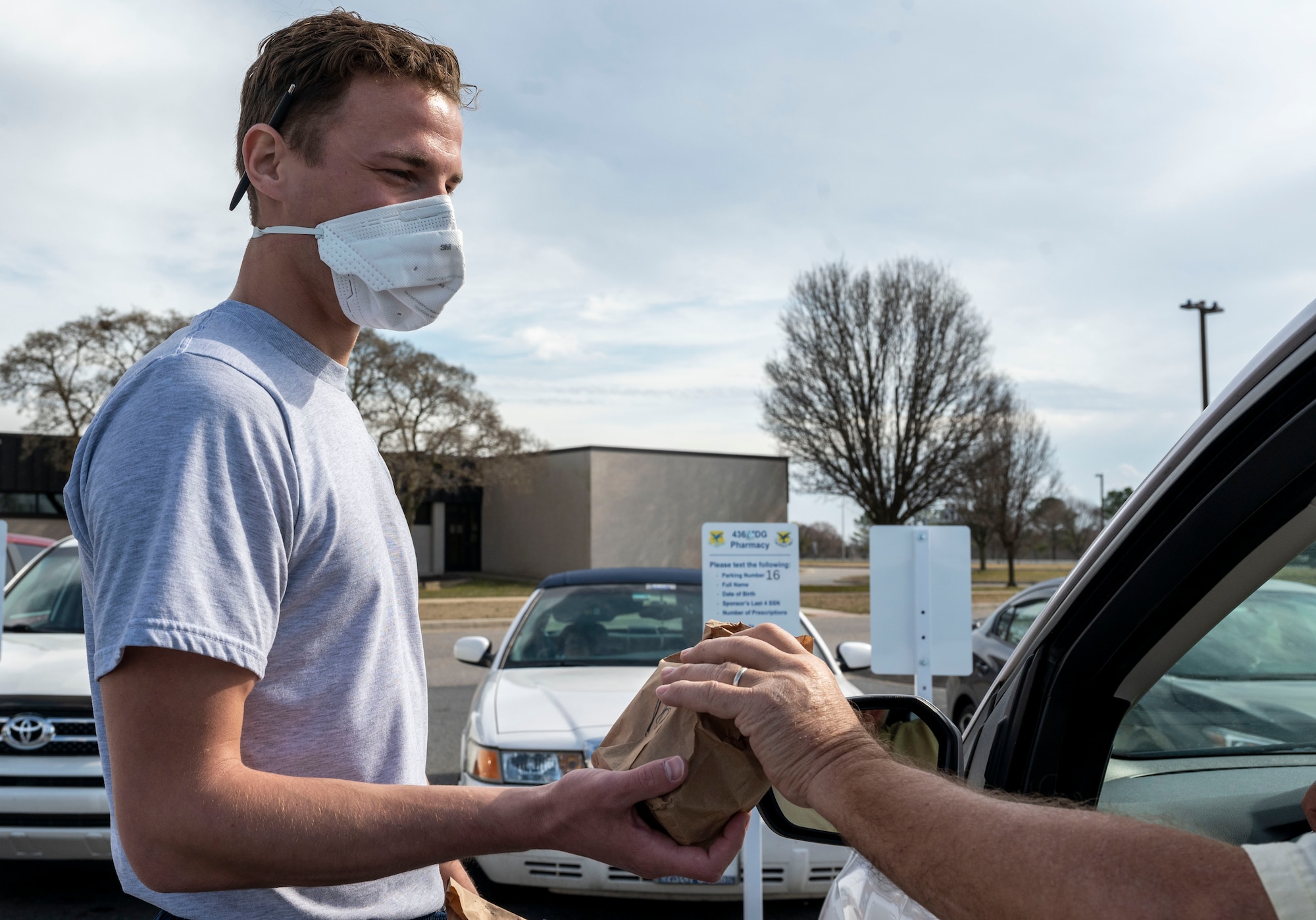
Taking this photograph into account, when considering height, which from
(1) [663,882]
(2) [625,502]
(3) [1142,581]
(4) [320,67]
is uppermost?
(2) [625,502]

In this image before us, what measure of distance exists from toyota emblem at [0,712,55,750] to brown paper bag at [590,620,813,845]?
4382mm

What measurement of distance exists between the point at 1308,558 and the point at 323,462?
138cm

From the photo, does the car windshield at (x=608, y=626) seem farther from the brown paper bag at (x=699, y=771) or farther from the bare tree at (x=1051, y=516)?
the bare tree at (x=1051, y=516)

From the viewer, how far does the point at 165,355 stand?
1.25 meters

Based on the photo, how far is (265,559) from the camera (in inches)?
47.3

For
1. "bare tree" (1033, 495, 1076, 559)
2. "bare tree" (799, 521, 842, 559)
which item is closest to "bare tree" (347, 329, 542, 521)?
"bare tree" (1033, 495, 1076, 559)

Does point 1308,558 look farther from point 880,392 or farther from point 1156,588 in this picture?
point 880,392

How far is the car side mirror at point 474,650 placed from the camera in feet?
18.4

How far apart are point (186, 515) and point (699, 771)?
751 mm

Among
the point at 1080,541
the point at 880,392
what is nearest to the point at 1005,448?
the point at 880,392

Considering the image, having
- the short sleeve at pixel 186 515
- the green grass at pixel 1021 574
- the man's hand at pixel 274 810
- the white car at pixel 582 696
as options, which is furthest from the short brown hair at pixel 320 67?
the green grass at pixel 1021 574

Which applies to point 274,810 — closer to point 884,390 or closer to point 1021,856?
point 1021,856

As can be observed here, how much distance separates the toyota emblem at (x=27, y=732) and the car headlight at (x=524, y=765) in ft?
7.00

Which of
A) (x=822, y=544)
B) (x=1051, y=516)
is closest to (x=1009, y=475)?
(x=1051, y=516)
